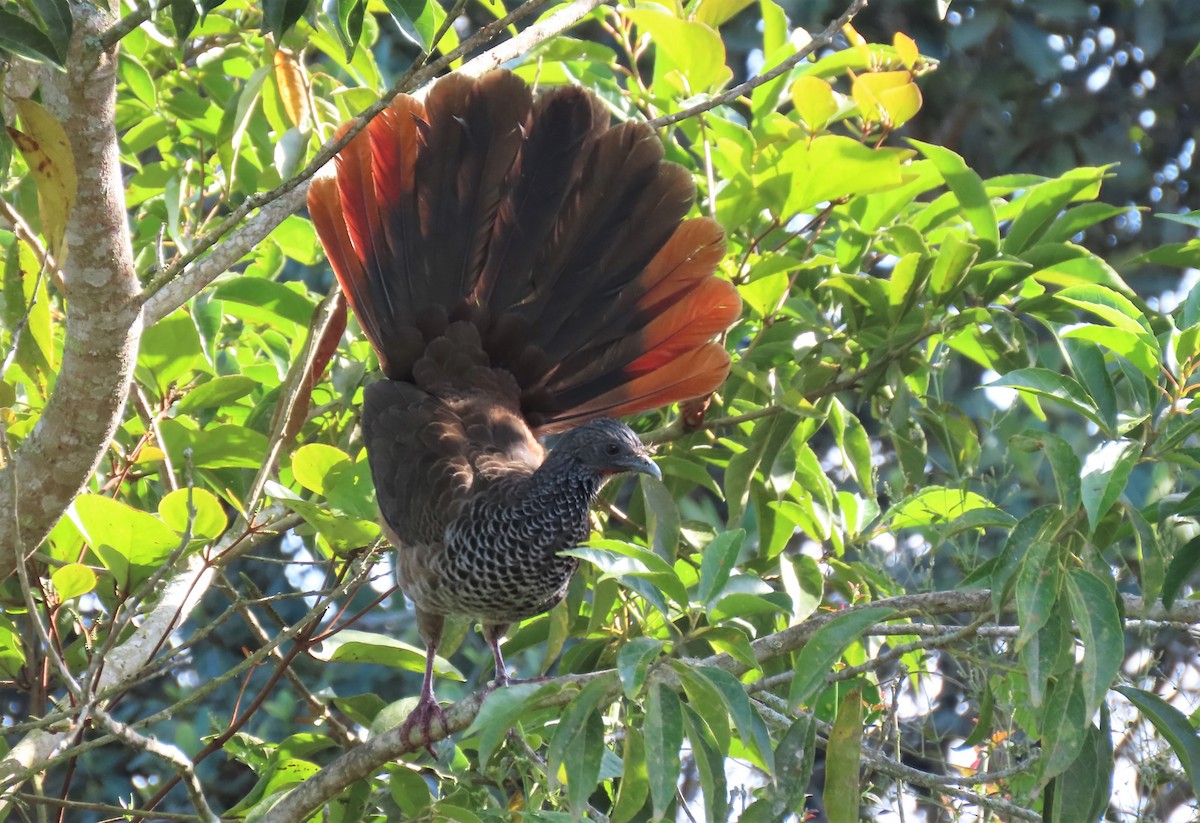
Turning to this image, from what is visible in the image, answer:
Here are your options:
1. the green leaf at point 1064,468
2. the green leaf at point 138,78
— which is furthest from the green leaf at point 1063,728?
the green leaf at point 138,78

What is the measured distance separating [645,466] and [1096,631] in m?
1.24

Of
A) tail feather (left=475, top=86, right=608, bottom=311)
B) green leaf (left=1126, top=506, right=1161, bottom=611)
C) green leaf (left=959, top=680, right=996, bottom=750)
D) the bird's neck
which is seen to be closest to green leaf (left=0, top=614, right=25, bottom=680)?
the bird's neck

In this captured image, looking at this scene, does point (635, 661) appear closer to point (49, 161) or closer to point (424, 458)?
point (49, 161)

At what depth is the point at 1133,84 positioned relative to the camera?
5.78m

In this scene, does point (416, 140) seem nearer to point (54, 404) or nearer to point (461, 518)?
point (461, 518)

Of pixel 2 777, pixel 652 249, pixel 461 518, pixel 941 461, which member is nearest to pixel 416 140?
pixel 652 249

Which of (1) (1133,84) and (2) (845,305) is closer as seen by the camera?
(2) (845,305)

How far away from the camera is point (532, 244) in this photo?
337 cm

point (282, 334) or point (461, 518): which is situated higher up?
point (282, 334)

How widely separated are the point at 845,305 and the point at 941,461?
2.47 meters

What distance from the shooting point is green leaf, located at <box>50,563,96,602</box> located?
7.94 feet

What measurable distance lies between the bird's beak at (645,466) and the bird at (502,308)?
11 millimetres

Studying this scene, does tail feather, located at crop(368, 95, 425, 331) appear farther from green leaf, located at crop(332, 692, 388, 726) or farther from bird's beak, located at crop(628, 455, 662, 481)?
green leaf, located at crop(332, 692, 388, 726)

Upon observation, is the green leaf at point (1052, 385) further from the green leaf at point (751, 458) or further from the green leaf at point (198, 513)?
the green leaf at point (198, 513)
